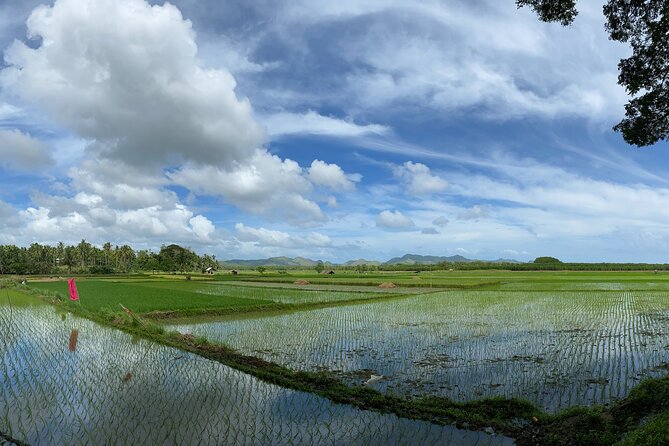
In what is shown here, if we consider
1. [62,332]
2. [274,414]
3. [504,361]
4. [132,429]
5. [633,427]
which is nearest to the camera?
[633,427]

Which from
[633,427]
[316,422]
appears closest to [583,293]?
[633,427]

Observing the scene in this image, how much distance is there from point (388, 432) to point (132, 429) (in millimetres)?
3506

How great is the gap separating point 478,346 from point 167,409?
7.81m

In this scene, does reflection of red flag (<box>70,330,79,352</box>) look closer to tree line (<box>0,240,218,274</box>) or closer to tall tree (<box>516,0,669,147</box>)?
tall tree (<box>516,0,669,147</box>)

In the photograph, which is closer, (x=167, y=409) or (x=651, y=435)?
(x=651, y=435)

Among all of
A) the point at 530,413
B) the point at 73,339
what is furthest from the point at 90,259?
the point at 530,413

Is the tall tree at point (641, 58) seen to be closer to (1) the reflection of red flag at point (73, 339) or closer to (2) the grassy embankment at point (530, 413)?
(2) the grassy embankment at point (530, 413)

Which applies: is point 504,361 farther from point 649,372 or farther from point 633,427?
point 633,427

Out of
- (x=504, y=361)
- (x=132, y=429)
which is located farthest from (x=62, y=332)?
(x=504, y=361)

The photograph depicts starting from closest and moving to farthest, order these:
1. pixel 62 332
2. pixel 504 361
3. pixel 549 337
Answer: pixel 504 361 < pixel 549 337 < pixel 62 332

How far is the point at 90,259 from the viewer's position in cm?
8456

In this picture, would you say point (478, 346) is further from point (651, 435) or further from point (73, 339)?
point (73, 339)

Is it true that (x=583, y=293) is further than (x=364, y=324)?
Yes

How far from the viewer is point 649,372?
8359mm
